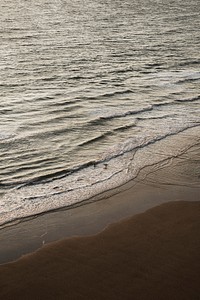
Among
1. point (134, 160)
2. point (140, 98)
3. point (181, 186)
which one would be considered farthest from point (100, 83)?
point (181, 186)

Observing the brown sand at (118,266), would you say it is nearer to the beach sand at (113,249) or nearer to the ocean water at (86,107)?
the beach sand at (113,249)

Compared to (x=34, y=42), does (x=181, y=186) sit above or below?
below

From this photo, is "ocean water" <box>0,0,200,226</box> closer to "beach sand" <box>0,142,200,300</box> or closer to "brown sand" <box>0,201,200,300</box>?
"beach sand" <box>0,142,200,300</box>

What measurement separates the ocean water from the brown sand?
2.31ft

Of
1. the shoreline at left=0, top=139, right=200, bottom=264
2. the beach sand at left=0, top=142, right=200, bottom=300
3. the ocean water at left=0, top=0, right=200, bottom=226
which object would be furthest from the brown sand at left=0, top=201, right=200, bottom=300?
the ocean water at left=0, top=0, right=200, bottom=226

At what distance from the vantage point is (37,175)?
473 cm

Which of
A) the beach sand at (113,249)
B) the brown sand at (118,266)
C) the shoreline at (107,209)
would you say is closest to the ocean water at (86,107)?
the shoreline at (107,209)

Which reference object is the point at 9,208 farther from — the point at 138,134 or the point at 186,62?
the point at 186,62

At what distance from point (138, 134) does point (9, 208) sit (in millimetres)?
2502

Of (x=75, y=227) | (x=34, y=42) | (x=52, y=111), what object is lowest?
(x=75, y=227)

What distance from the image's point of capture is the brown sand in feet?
9.71

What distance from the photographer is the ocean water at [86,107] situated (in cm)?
465

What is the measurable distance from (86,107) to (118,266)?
4.16 meters

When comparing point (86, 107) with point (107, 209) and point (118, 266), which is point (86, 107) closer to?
point (107, 209)
